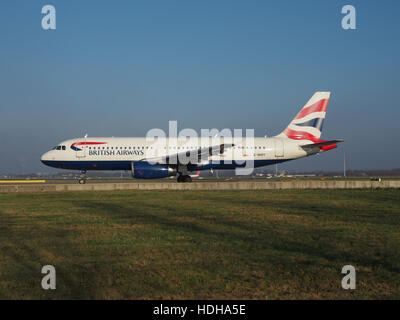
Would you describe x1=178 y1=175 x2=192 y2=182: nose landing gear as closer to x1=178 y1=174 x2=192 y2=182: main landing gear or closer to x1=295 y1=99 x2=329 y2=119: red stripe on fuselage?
x1=178 y1=174 x2=192 y2=182: main landing gear

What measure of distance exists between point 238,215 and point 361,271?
8347mm

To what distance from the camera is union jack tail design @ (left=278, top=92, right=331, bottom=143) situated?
4022 cm

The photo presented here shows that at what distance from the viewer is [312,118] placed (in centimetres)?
4022

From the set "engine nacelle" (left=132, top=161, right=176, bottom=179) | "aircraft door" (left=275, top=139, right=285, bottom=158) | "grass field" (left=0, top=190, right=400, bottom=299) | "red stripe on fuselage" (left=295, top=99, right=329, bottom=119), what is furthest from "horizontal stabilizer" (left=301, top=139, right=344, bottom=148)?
"grass field" (left=0, top=190, right=400, bottom=299)

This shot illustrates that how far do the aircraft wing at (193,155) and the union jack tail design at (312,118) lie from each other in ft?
24.4

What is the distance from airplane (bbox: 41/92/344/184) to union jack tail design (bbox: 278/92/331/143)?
31.3 inches

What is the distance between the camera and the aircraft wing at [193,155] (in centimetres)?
3694

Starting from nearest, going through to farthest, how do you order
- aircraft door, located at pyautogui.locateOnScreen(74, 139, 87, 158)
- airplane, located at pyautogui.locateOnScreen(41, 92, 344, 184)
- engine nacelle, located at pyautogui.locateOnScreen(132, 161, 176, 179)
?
engine nacelle, located at pyautogui.locateOnScreen(132, 161, 176, 179) < airplane, located at pyautogui.locateOnScreen(41, 92, 344, 184) < aircraft door, located at pyautogui.locateOnScreen(74, 139, 87, 158)

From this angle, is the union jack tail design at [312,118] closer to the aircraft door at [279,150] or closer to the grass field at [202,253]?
the aircraft door at [279,150]

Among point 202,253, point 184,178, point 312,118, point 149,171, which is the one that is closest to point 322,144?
point 312,118

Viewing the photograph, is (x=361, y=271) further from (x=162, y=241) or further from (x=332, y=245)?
(x=162, y=241)

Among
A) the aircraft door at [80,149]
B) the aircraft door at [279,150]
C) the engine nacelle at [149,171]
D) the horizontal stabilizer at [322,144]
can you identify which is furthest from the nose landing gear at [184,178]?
the horizontal stabilizer at [322,144]

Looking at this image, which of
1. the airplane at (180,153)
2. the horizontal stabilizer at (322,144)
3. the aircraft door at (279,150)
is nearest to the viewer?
the horizontal stabilizer at (322,144)
